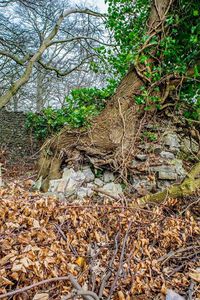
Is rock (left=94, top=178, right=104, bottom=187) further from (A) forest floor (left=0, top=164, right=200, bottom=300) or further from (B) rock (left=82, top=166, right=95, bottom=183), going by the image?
(A) forest floor (left=0, top=164, right=200, bottom=300)

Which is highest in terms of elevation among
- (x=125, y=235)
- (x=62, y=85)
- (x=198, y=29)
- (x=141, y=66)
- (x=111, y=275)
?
(x=62, y=85)

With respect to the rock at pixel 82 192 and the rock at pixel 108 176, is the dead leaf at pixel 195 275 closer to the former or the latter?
the rock at pixel 82 192

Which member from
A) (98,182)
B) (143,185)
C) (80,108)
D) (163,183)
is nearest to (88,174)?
(98,182)

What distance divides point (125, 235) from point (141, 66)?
148 inches

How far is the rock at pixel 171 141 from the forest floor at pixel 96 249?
2.30 meters

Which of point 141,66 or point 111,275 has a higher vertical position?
point 141,66

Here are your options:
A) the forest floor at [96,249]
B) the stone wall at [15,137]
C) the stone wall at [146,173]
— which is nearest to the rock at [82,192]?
the stone wall at [146,173]

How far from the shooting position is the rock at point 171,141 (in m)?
5.18

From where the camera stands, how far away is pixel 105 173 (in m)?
4.89

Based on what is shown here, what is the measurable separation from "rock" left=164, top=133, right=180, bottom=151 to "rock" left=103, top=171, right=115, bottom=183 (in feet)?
4.23

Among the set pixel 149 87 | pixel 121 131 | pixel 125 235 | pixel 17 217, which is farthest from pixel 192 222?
pixel 149 87

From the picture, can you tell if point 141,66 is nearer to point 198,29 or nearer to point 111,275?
point 198,29

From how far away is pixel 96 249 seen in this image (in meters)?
2.26

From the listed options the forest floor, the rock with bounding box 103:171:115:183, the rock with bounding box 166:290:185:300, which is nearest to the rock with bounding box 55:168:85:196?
the rock with bounding box 103:171:115:183
